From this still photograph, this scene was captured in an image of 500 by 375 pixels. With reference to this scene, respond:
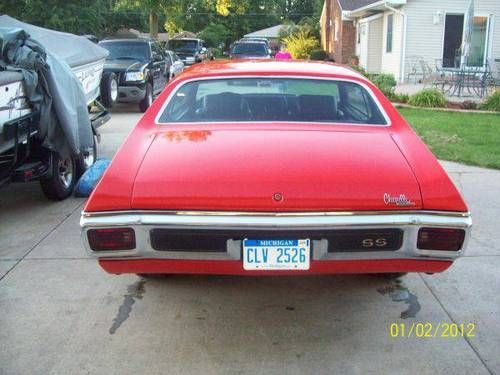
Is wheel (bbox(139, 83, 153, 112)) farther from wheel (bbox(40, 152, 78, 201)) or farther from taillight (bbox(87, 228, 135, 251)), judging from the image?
taillight (bbox(87, 228, 135, 251))

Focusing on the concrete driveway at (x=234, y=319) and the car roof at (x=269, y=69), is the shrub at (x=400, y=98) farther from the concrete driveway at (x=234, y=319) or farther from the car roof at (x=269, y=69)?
the car roof at (x=269, y=69)

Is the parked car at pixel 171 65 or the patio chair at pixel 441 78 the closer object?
the patio chair at pixel 441 78

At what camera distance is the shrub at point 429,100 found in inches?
531

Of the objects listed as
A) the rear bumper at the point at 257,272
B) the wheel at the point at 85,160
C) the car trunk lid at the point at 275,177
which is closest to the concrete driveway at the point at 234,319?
the rear bumper at the point at 257,272

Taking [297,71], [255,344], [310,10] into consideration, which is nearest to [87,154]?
[297,71]

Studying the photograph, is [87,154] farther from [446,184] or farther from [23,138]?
[446,184]

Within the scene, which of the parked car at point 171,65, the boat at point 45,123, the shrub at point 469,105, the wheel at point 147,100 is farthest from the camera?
the parked car at point 171,65

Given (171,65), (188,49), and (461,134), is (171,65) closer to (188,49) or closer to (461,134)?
(461,134)

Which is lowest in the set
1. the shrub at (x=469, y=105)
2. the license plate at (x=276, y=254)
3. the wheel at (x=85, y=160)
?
the shrub at (x=469, y=105)

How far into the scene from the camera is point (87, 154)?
720cm

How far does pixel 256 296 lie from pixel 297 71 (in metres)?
1.65

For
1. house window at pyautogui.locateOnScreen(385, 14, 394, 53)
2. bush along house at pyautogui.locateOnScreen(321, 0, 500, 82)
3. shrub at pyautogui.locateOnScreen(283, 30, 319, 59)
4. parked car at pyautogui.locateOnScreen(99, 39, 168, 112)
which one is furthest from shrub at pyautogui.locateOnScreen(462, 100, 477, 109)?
shrub at pyautogui.locateOnScreen(283, 30, 319, 59)

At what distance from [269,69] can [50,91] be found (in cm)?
249
